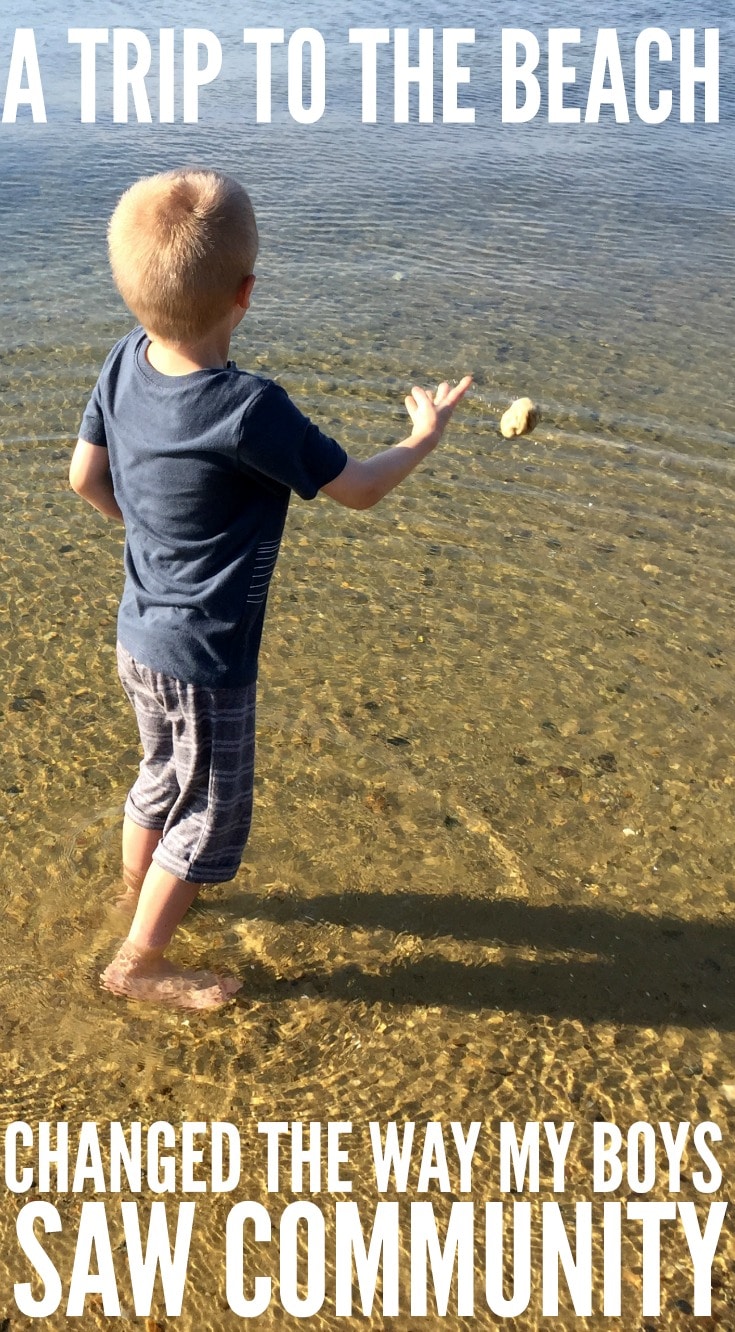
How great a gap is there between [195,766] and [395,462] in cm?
76

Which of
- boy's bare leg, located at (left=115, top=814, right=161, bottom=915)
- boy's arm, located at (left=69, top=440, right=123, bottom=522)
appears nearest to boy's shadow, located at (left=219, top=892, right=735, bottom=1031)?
boy's bare leg, located at (left=115, top=814, right=161, bottom=915)

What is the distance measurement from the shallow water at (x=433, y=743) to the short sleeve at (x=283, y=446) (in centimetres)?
130

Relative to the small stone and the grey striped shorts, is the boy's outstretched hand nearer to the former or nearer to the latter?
the grey striped shorts

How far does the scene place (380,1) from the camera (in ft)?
39.7

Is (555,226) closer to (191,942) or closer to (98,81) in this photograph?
(98,81)

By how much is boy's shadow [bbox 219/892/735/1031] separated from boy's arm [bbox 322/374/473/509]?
1.19 meters

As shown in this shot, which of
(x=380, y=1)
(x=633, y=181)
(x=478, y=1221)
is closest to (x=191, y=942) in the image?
(x=478, y=1221)

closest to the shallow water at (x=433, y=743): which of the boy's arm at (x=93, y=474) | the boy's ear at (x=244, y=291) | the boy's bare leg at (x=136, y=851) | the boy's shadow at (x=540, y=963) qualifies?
the boy's shadow at (x=540, y=963)

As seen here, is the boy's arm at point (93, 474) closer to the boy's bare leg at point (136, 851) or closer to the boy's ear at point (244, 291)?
the boy's ear at point (244, 291)

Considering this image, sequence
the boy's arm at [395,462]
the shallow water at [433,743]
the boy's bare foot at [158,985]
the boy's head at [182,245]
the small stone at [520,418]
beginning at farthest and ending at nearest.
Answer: the small stone at [520,418]
the boy's bare foot at [158,985]
the shallow water at [433,743]
the boy's arm at [395,462]
the boy's head at [182,245]

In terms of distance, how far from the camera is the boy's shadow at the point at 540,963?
3.16 m

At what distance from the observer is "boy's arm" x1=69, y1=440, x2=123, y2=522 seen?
2771mm

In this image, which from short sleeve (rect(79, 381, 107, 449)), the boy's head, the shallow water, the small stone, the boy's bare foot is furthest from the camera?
the small stone

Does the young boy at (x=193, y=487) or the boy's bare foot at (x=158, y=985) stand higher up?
the young boy at (x=193, y=487)
